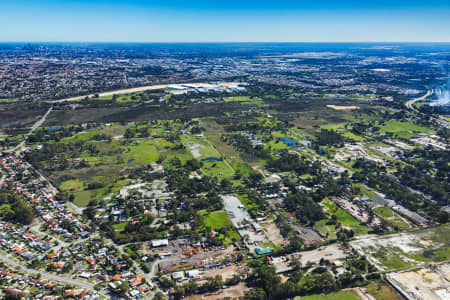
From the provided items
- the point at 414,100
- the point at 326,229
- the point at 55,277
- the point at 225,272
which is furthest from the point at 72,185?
the point at 414,100

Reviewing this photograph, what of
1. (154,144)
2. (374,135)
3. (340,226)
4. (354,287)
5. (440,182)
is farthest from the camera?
(374,135)

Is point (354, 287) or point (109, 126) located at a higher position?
point (109, 126)

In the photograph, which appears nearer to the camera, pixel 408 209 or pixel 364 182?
pixel 408 209

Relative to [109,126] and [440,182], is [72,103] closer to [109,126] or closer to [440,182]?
[109,126]

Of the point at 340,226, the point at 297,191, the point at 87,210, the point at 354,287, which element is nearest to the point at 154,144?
the point at 87,210

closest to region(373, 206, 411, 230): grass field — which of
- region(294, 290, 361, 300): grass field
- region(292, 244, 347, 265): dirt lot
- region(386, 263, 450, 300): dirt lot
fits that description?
region(386, 263, 450, 300): dirt lot

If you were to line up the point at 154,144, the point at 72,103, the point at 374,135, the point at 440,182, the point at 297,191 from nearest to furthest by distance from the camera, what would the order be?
the point at 297,191 → the point at 440,182 → the point at 154,144 → the point at 374,135 → the point at 72,103

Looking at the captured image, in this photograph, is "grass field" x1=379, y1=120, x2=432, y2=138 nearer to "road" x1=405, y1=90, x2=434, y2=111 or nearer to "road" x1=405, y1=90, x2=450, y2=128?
"road" x1=405, y1=90, x2=450, y2=128
